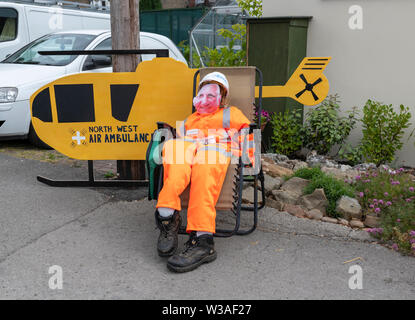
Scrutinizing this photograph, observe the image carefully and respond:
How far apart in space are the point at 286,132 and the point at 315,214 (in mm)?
1878

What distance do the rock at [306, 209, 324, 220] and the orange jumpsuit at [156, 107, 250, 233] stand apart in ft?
3.26

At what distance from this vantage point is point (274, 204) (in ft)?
15.2

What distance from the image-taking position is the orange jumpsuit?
3.52 metres

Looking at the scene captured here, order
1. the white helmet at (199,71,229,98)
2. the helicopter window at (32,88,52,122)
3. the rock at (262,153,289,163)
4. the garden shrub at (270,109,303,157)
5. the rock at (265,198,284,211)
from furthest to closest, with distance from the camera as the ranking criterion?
the garden shrub at (270,109,303,157) → the rock at (262,153,289,163) → the helicopter window at (32,88,52,122) → the rock at (265,198,284,211) → the white helmet at (199,71,229,98)

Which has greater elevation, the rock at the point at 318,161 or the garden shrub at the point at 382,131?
the garden shrub at the point at 382,131

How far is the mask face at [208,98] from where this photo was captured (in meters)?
4.09

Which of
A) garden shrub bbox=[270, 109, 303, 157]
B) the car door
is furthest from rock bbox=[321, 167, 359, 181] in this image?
the car door

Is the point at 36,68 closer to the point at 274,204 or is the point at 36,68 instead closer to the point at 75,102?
the point at 75,102

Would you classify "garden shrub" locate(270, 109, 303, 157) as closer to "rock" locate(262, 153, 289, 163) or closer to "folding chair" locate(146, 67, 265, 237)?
"rock" locate(262, 153, 289, 163)

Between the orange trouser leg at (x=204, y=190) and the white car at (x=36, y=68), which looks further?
the white car at (x=36, y=68)

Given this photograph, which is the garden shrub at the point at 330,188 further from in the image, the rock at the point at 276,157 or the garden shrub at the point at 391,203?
the rock at the point at 276,157

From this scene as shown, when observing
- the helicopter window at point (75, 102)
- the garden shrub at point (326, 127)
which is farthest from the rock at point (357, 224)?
the helicopter window at point (75, 102)

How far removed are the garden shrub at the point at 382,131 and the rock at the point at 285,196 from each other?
5.15 feet
